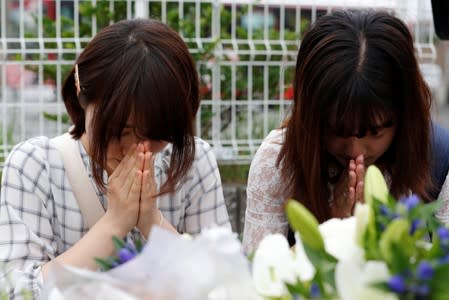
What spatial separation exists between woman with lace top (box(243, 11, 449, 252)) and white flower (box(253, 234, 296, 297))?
951 millimetres

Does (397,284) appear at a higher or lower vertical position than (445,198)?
higher

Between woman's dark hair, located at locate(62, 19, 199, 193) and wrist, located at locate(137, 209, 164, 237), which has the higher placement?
woman's dark hair, located at locate(62, 19, 199, 193)

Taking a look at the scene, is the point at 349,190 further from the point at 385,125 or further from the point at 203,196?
the point at 203,196

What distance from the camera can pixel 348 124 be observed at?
1960 millimetres

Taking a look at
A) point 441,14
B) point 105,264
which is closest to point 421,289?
point 105,264

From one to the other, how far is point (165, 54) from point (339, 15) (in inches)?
17.6

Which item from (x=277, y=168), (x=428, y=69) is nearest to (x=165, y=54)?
(x=277, y=168)

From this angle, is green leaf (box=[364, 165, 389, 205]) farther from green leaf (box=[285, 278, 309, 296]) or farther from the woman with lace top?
the woman with lace top

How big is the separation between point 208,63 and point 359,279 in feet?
12.5

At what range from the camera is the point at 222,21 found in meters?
4.71

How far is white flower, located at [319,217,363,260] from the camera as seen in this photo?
858 millimetres

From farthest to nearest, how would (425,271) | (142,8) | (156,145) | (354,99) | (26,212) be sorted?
(142,8) < (26,212) < (156,145) < (354,99) < (425,271)

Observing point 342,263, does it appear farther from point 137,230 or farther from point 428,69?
point 428,69

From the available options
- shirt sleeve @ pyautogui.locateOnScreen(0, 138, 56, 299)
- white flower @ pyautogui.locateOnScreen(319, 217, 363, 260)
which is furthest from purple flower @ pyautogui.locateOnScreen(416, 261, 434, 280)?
shirt sleeve @ pyautogui.locateOnScreen(0, 138, 56, 299)
